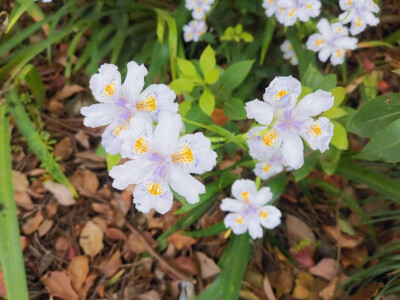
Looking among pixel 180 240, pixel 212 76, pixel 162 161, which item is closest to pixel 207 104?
pixel 212 76

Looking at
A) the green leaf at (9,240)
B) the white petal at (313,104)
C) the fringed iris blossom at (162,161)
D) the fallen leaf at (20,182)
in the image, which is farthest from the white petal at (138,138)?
the fallen leaf at (20,182)

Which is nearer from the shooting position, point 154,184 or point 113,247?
point 154,184

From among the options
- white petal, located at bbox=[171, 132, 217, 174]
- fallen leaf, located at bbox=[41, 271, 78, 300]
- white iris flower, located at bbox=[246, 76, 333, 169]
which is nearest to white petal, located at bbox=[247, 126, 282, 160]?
white iris flower, located at bbox=[246, 76, 333, 169]

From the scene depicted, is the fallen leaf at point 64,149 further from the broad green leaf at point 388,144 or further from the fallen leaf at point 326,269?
the broad green leaf at point 388,144

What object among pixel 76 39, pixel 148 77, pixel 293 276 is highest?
pixel 76 39

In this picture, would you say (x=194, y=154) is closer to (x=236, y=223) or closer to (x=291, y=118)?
(x=291, y=118)

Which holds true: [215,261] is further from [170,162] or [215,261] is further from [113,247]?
[170,162]

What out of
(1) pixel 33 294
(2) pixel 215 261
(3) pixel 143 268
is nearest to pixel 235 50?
(2) pixel 215 261
